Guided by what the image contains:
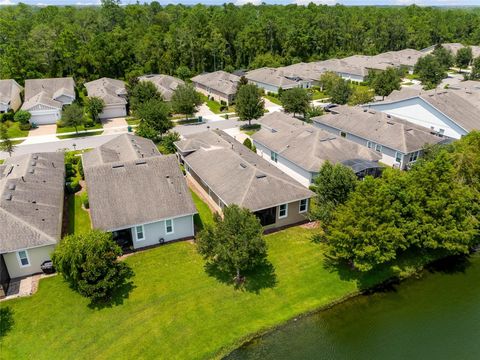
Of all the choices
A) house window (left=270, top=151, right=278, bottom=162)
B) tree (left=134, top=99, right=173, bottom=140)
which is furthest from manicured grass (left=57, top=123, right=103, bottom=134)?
house window (left=270, top=151, right=278, bottom=162)

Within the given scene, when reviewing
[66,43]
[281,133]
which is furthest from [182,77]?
[281,133]

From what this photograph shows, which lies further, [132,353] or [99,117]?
[99,117]

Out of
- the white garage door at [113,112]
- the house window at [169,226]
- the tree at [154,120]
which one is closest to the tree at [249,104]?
the tree at [154,120]

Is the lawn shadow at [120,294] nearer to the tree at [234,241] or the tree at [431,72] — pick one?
the tree at [234,241]

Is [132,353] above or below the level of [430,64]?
below

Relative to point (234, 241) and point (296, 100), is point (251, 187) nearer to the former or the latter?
point (234, 241)

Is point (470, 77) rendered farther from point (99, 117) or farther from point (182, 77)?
point (99, 117)

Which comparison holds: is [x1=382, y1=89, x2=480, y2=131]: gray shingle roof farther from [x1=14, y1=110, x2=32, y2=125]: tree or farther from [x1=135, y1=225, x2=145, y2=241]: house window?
[x1=14, y1=110, x2=32, y2=125]: tree
